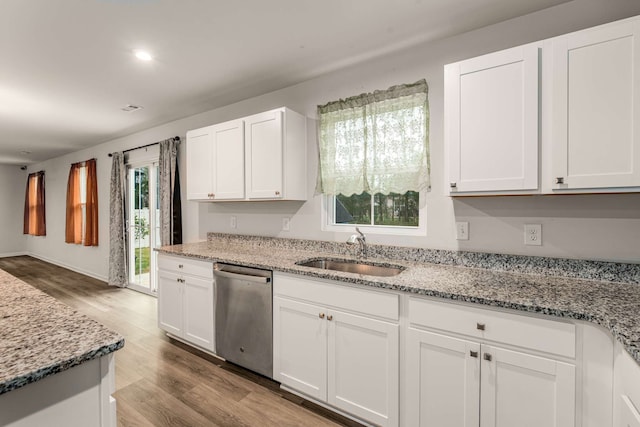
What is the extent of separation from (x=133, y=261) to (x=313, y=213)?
3747 millimetres

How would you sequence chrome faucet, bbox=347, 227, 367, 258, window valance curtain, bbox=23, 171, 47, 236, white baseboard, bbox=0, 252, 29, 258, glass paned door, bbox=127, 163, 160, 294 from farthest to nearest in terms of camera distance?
white baseboard, bbox=0, 252, 29, 258
window valance curtain, bbox=23, 171, 47, 236
glass paned door, bbox=127, 163, 160, 294
chrome faucet, bbox=347, 227, 367, 258

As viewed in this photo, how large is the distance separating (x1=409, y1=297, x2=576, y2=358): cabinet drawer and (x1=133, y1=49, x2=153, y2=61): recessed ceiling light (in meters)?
2.55

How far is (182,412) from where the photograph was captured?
2.06m

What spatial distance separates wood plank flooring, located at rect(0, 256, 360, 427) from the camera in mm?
1978

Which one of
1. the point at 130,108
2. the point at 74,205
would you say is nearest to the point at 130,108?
the point at 130,108

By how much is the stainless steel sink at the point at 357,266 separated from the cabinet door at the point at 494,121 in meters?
0.72

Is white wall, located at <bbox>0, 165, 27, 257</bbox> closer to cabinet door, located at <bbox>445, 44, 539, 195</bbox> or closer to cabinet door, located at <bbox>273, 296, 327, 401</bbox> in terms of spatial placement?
cabinet door, located at <bbox>273, 296, 327, 401</bbox>

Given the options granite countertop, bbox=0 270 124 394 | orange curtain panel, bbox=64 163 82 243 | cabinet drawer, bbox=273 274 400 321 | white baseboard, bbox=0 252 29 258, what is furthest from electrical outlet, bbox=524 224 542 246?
white baseboard, bbox=0 252 29 258

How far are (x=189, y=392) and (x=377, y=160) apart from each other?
2.21 m

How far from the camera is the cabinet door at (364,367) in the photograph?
68.4 inches

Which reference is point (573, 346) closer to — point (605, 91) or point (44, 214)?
point (605, 91)

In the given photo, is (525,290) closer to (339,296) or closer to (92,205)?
(339,296)

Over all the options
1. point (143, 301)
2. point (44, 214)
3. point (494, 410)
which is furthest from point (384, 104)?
point (44, 214)

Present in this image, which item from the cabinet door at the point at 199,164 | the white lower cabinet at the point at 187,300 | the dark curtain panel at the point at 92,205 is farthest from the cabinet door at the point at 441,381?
the dark curtain panel at the point at 92,205
